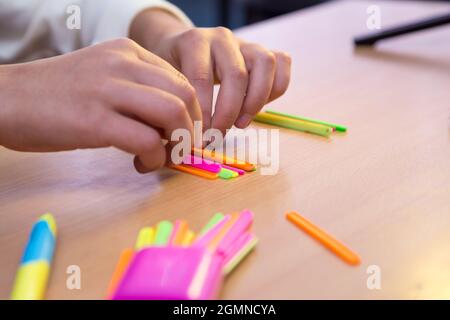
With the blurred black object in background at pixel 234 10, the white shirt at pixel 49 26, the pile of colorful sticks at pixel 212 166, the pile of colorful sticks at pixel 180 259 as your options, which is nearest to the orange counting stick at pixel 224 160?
the pile of colorful sticks at pixel 212 166

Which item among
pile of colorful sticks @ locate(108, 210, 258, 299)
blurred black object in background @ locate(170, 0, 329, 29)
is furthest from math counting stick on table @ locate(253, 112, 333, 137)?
blurred black object in background @ locate(170, 0, 329, 29)

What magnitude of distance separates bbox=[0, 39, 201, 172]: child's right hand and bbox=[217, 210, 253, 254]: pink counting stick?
0.09m

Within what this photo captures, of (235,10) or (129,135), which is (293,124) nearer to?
(129,135)

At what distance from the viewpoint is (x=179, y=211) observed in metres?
0.47

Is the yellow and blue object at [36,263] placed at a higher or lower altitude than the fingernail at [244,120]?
lower

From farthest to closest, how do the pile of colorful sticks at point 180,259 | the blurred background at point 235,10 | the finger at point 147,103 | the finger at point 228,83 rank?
the blurred background at point 235,10, the finger at point 228,83, the finger at point 147,103, the pile of colorful sticks at point 180,259

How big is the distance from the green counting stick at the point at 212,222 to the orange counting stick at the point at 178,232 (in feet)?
0.04

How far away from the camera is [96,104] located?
472 millimetres

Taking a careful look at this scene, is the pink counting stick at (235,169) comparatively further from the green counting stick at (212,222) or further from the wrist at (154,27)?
the wrist at (154,27)

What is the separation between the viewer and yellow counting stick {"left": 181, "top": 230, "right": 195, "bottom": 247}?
410 millimetres

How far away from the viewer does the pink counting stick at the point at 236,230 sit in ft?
1.31

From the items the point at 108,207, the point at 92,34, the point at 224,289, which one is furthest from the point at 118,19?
the point at 224,289
